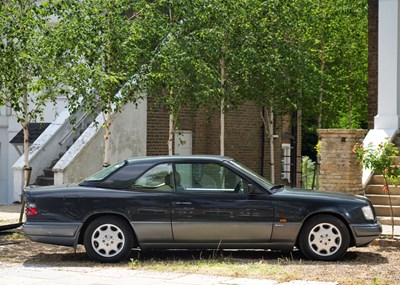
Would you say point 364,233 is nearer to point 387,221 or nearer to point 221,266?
point 221,266

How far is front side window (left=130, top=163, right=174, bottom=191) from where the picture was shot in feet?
42.2

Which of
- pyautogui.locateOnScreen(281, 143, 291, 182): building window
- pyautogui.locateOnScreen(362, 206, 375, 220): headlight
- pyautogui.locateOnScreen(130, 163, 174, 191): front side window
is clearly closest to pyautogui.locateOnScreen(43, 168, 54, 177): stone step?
pyautogui.locateOnScreen(130, 163, 174, 191): front side window

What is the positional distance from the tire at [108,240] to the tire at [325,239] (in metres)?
2.36

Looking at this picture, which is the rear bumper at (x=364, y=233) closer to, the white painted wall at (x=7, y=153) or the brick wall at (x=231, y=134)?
the brick wall at (x=231, y=134)

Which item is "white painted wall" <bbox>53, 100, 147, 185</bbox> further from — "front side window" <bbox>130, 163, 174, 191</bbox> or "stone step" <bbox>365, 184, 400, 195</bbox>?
"front side window" <bbox>130, 163, 174, 191</bbox>

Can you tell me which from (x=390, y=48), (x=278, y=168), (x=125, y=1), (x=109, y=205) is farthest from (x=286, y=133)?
(x=109, y=205)

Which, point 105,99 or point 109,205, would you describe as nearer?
point 109,205

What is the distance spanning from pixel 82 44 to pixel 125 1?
10.2 ft

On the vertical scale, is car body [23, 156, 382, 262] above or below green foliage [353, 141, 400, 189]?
below

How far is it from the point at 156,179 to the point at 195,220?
0.83 meters

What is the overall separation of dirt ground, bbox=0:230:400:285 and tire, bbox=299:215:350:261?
14 cm

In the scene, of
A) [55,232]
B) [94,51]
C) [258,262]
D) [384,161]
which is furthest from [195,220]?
[94,51]

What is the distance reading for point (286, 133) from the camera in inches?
1265

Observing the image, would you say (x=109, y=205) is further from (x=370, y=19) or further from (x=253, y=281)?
(x=370, y=19)
